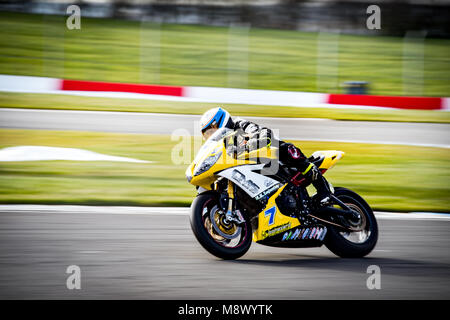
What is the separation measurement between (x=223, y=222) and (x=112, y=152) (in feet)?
20.7

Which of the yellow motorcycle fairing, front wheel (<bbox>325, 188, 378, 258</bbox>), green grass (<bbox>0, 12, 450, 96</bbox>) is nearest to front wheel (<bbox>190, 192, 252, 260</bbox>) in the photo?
the yellow motorcycle fairing

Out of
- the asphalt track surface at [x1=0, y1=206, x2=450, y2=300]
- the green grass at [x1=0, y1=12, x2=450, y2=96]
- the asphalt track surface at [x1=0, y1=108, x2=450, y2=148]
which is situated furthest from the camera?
the green grass at [x1=0, y1=12, x2=450, y2=96]

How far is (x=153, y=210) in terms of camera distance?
837cm

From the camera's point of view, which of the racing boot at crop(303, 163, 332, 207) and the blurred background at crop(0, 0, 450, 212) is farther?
the blurred background at crop(0, 0, 450, 212)

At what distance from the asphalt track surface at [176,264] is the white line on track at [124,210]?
0.59 ft

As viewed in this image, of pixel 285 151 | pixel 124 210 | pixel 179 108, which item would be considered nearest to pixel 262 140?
pixel 285 151

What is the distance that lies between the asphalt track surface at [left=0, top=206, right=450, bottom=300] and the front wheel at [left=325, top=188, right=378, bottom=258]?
0.11 m

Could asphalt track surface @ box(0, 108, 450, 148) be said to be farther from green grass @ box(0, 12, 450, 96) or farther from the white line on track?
the white line on track

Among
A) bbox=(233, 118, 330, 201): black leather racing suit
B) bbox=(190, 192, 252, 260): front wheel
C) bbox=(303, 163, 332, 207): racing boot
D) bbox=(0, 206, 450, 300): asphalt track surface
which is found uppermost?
bbox=(233, 118, 330, 201): black leather racing suit

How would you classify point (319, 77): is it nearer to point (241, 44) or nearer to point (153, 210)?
point (241, 44)

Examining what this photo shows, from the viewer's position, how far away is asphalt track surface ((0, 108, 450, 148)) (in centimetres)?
1396

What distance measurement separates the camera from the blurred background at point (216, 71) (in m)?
10.1

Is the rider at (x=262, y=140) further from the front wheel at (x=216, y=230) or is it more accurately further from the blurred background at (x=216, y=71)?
the blurred background at (x=216, y=71)
